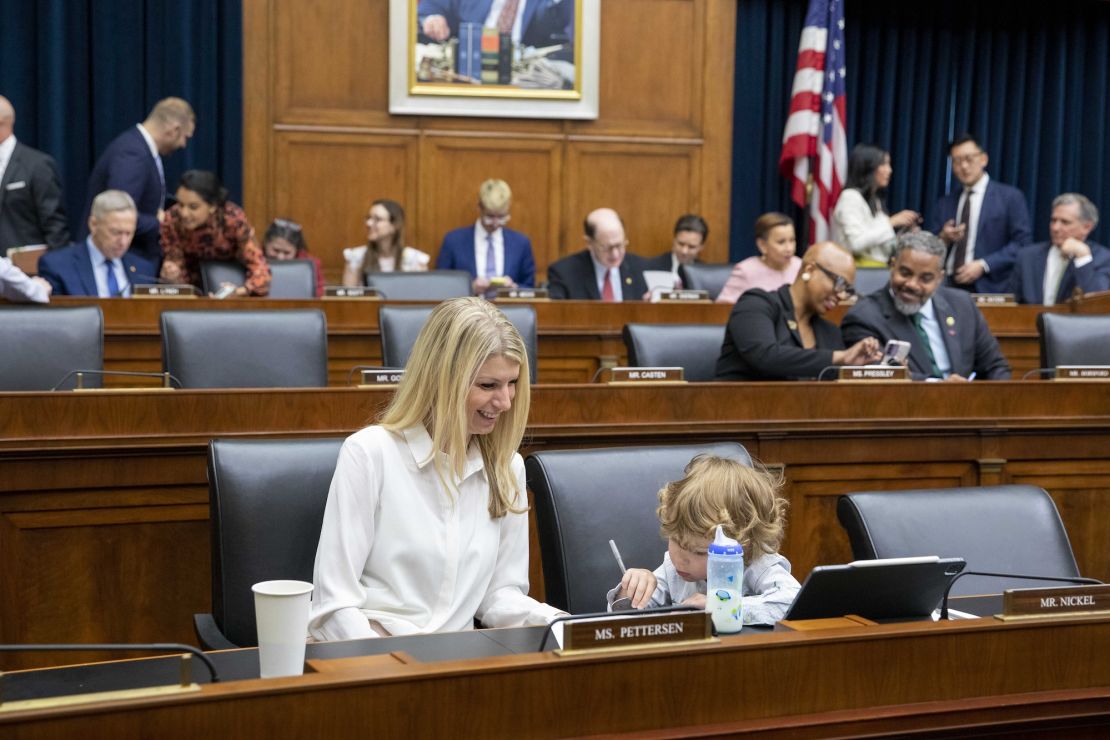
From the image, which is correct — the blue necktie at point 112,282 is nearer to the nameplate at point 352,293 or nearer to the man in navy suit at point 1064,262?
the nameplate at point 352,293

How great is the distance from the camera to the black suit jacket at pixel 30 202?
6168 mm

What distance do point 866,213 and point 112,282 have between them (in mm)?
4248

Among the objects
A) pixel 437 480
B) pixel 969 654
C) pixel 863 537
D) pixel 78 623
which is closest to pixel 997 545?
pixel 863 537

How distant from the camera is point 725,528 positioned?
2184 mm

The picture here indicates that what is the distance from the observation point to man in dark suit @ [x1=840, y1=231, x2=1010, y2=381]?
459cm

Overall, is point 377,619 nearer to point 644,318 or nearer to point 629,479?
point 629,479

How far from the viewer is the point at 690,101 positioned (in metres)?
8.08

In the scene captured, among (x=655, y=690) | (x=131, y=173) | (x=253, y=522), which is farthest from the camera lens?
(x=131, y=173)

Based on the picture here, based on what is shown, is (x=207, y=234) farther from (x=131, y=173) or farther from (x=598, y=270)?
(x=598, y=270)

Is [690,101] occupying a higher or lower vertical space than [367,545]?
higher

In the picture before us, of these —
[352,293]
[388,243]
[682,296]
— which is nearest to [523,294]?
[682,296]

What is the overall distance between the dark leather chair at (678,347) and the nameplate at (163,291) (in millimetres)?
1810

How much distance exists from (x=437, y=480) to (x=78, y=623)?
1.19 metres

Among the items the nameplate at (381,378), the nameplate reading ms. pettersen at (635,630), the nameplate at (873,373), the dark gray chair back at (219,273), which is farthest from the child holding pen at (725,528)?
the dark gray chair back at (219,273)
